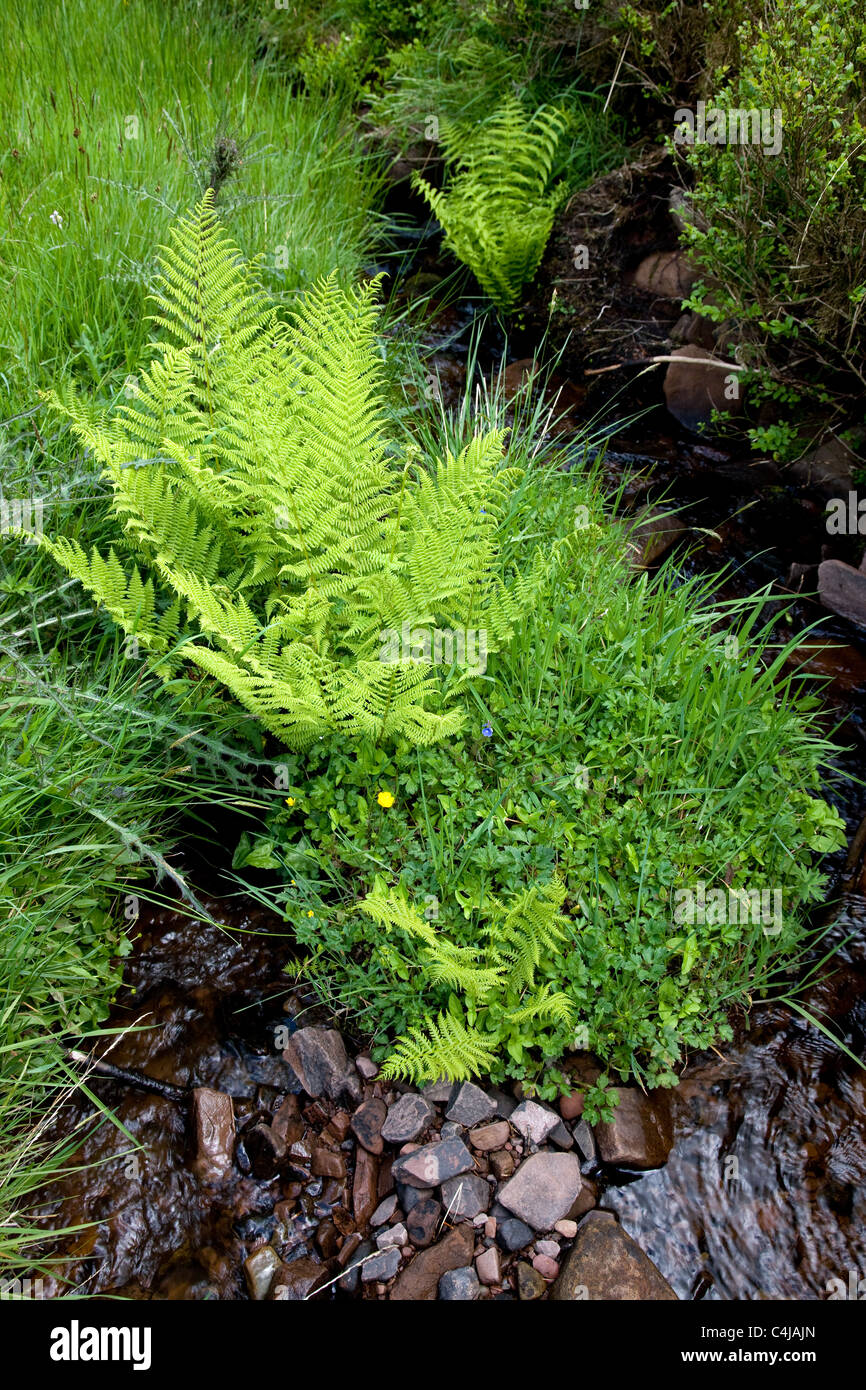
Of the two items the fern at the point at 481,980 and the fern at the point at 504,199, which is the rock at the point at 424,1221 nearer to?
the fern at the point at 481,980

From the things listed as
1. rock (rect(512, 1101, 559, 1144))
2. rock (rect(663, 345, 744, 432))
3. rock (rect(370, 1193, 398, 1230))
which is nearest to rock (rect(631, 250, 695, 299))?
rock (rect(663, 345, 744, 432))

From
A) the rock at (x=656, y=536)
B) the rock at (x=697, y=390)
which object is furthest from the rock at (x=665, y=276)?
the rock at (x=656, y=536)

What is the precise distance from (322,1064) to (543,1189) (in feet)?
2.24

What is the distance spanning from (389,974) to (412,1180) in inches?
21.3

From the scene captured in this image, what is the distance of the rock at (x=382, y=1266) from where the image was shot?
218cm

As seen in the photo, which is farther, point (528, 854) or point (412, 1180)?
point (528, 854)

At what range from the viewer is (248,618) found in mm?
Answer: 2574

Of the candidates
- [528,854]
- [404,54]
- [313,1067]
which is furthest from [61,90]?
[313,1067]

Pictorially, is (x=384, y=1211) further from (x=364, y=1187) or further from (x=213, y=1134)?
(x=213, y=1134)

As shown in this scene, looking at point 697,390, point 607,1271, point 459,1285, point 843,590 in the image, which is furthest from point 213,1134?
point 697,390

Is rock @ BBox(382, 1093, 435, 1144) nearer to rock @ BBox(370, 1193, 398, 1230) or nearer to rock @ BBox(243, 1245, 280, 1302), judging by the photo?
rock @ BBox(370, 1193, 398, 1230)

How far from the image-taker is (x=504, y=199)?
17.9 feet

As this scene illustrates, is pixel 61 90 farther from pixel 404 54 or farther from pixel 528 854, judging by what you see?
pixel 528 854

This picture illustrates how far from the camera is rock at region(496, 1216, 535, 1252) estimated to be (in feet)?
7.34
